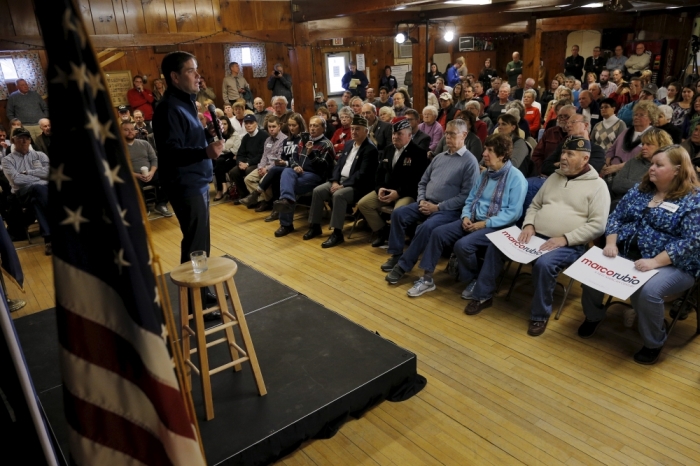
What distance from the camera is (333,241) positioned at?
192 inches

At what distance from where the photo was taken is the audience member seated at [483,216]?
3.60 meters

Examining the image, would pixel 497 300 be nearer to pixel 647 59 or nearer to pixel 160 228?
pixel 160 228

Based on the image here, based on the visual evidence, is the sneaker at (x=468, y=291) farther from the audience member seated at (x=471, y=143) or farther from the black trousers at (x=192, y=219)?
the black trousers at (x=192, y=219)

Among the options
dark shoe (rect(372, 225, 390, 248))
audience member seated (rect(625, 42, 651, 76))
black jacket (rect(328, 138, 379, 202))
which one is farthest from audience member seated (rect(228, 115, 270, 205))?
audience member seated (rect(625, 42, 651, 76))

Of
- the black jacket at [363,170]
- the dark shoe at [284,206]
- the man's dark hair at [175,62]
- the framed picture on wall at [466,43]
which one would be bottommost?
the dark shoe at [284,206]

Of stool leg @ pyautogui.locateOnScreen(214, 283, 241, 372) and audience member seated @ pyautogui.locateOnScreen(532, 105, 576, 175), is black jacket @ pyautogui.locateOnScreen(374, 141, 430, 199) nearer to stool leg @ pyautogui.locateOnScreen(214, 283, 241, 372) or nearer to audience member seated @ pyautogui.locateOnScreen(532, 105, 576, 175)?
audience member seated @ pyautogui.locateOnScreen(532, 105, 576, 175)

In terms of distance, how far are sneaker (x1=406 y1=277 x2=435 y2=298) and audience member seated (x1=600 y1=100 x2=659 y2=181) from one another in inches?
73.0

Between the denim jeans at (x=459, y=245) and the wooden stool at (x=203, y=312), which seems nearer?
the wooden stool at (x=203, y=312)

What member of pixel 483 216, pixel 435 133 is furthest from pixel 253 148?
pixel 483 216

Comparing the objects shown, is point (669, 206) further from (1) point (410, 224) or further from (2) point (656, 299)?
(1) point (410, 224)

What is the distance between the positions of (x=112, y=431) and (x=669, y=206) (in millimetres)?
2996

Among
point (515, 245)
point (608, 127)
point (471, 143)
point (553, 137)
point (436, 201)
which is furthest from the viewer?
point (608, 127)

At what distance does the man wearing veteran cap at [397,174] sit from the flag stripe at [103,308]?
3.41 metres

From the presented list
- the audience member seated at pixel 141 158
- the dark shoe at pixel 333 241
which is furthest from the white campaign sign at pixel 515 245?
the audience member seated at pixel 141 158
